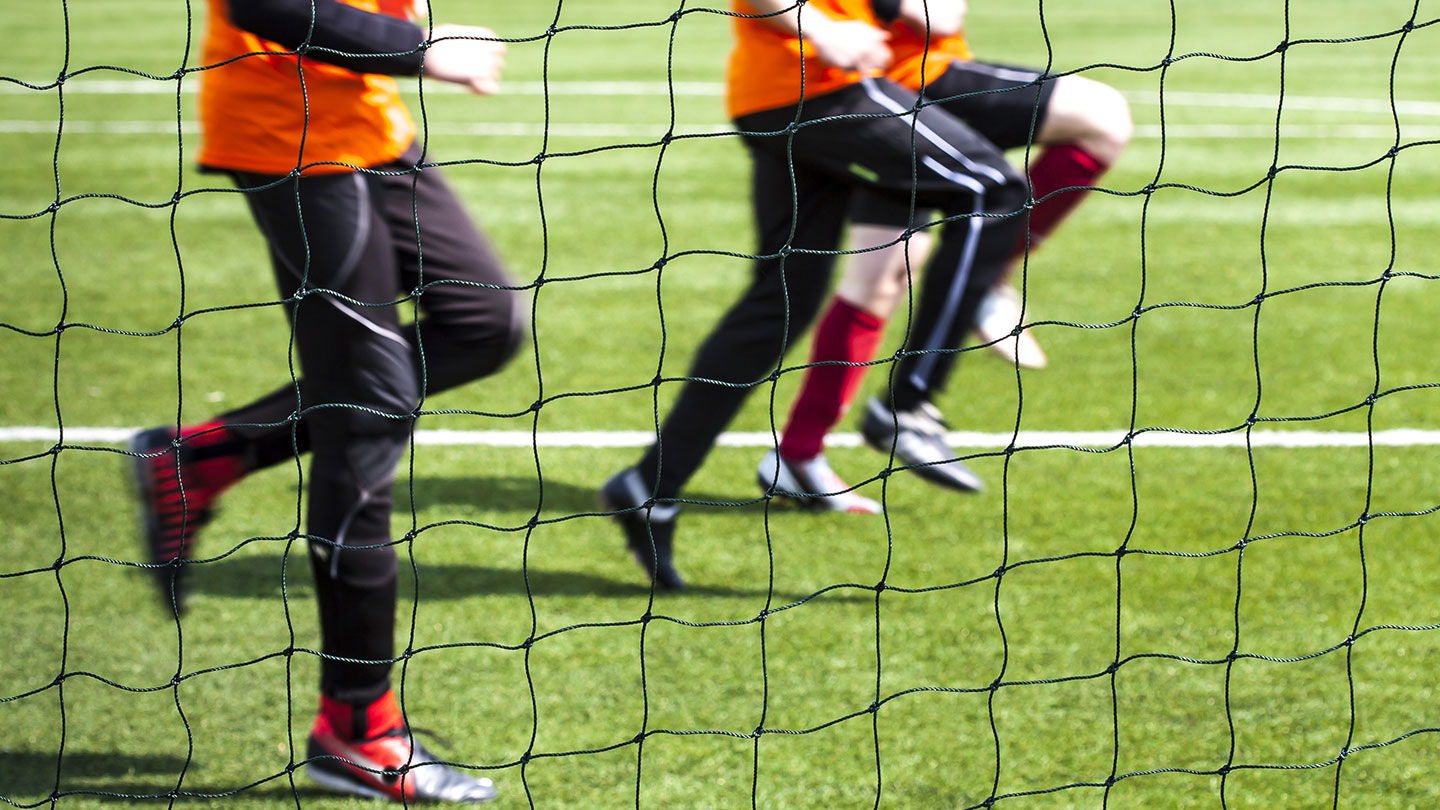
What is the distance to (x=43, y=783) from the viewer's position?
101 inches

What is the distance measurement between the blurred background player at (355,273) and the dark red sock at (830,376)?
904mm

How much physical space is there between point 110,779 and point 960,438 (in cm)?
242

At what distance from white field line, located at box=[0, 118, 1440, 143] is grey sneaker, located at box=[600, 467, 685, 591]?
5.42 m

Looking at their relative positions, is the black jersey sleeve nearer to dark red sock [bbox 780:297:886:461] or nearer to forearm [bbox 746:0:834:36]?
forearm [bbox 746:0:834:36]

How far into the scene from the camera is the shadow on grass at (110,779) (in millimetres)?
2537

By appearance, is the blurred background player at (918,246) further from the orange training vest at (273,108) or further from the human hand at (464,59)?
the orange training vest at (273,108)

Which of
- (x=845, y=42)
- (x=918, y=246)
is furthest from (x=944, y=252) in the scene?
(x=845, y=42)

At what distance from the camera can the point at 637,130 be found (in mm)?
8836

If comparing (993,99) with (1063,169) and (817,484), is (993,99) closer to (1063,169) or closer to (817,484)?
(1063,169)

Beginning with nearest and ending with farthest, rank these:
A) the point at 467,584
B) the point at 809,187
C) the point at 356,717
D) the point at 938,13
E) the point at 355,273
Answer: the point at 355,273 < the point at 356,717 < the point at 938,13 < the point at 809,187 < the point at 467,584

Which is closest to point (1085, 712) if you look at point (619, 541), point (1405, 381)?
point (619, 541)

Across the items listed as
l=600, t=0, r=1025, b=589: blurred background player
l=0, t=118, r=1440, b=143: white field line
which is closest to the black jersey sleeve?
l=600, t=0, r=1025, b=589: blurred background player

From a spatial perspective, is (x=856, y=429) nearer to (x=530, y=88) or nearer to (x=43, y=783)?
(x=43, y=783)

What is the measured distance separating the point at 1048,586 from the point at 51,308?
3899 millimetres
